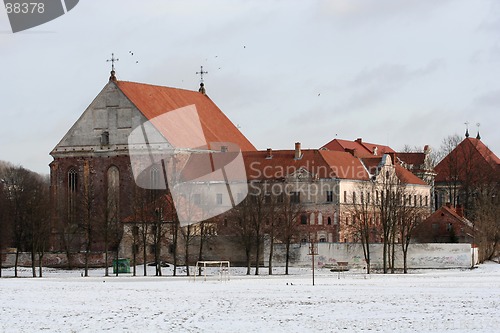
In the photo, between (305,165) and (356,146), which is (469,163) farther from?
(305,165)

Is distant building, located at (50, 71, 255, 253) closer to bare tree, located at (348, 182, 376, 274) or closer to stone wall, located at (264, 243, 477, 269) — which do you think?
bare tree, located at (348, 182, 376, 274)

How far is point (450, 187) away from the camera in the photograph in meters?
126

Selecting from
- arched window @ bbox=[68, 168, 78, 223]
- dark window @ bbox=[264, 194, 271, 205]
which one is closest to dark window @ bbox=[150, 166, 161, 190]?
arched window @ bbox=[68, 168, 78, 223]

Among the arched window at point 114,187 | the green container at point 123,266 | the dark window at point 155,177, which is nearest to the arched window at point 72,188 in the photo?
the arched window at point 114,187

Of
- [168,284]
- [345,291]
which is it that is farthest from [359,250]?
[345,291]

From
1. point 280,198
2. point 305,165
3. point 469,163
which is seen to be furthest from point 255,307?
point 469,163

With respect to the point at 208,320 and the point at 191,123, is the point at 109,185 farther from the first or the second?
the point at 208,320

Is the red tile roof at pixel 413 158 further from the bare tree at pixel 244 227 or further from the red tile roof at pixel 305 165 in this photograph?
the bare tree at pixel 244 227

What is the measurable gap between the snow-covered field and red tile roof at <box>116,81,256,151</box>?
1952 inches

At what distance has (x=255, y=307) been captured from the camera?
43906 millimetres

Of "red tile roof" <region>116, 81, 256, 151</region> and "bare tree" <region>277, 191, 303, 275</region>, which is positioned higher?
"red tile roof" <region>116, 81, 256, 151</region>

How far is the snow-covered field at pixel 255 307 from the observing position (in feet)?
119

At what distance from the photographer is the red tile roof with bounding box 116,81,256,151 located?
111500 mm

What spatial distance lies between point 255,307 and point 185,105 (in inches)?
3117
